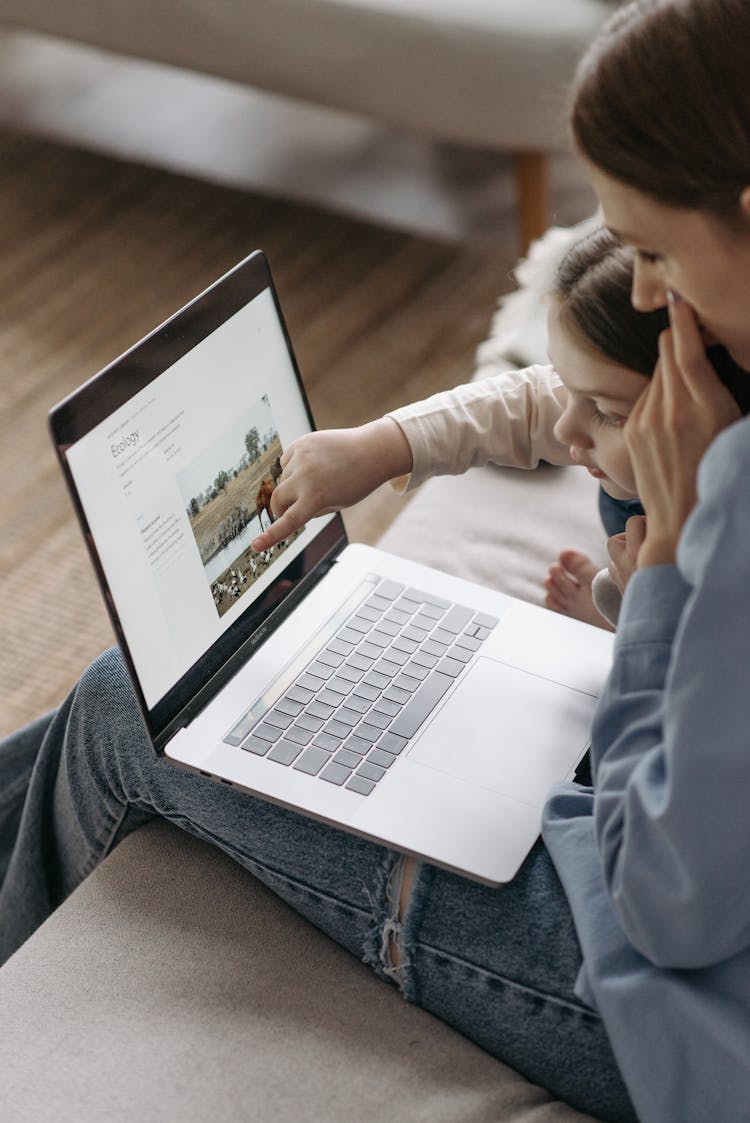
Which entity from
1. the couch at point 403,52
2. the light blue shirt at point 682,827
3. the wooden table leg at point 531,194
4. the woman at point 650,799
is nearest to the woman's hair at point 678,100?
the woman at point 650,799

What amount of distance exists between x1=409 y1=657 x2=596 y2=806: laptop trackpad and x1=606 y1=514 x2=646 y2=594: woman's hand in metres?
0.10

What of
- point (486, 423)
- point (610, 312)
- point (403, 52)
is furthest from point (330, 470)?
point (403, 52)

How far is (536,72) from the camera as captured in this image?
2047 millimetres

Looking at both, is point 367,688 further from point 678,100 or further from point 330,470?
point 678,100

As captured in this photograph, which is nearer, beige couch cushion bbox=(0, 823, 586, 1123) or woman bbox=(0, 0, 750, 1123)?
woman bbox=(0, 0, 750, 1123)

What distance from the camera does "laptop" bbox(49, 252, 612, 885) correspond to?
0.84 m

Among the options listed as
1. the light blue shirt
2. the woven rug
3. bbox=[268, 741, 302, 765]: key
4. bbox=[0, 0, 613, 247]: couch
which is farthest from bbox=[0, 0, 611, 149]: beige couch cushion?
the light blue shirt

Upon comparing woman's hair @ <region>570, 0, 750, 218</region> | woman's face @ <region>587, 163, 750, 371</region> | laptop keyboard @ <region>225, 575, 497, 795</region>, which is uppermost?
woman's hair @ <region>570, 0, 750, 218</region>

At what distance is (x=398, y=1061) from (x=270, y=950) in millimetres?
116

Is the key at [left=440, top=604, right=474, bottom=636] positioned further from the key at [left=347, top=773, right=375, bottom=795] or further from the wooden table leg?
the wooden table leg

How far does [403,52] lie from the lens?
210cm

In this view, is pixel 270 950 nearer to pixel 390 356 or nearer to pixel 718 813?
pixel 718 813

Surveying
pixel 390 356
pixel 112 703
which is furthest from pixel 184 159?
pixel 112 703

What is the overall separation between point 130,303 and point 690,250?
5.70ft
